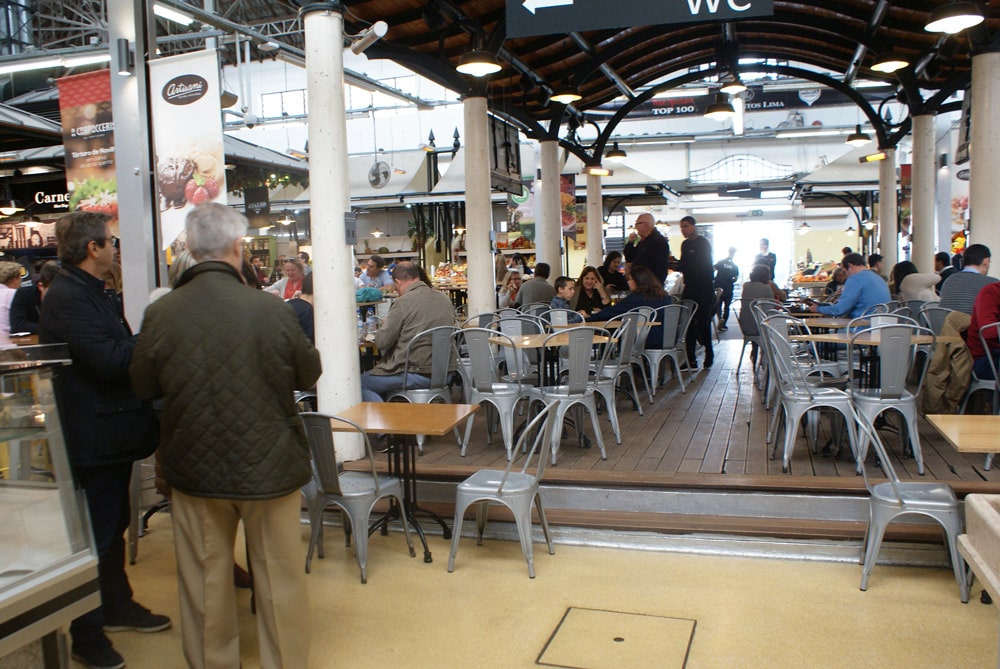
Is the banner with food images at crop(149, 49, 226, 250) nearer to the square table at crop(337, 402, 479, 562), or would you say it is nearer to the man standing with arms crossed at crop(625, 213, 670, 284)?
the square table at crop(337, 402, 479, 562)

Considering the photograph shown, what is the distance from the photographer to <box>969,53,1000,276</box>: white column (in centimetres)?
794

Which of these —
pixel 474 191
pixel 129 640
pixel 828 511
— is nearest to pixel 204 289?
pixel 129 640

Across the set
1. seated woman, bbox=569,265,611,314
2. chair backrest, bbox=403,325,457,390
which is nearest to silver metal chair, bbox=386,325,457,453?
chair backrest, bbox=403,325,457,390

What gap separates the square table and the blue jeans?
1131 millimetres

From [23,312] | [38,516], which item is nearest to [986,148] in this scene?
[38,516]

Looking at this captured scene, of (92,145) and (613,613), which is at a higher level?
(92,145)

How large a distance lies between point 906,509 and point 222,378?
9.83 ft

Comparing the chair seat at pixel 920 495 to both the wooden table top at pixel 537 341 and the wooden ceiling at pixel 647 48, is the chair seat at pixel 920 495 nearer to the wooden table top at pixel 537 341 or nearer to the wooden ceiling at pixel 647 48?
the wooden table top at pixel 537 341

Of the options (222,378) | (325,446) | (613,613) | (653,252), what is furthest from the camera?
(653,252)

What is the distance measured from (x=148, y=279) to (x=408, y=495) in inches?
75.1

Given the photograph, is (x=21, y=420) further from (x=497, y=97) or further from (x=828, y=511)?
(x=497, y=97)

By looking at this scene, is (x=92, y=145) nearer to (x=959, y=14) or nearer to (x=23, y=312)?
(x=23, y=312)

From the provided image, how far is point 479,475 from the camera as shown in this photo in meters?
4.38

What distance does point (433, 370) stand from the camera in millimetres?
5926
